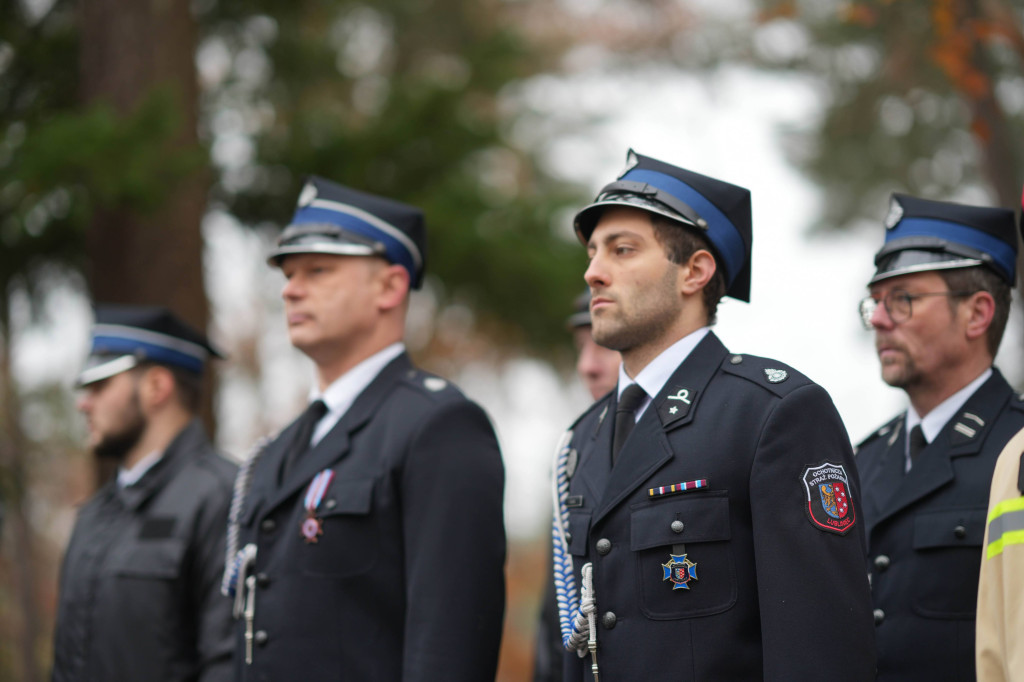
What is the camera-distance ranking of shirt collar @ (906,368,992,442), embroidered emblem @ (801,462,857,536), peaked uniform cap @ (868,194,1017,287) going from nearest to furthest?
embroidered emblem @ (801,462,857,536) < shirt collar @ (906,368,992,442) < peaked uniform cap @ (868,194,1017,287)

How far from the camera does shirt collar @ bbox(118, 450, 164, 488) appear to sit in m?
5.04

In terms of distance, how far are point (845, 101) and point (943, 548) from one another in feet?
31.9

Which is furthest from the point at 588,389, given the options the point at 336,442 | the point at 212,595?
the point at 212,595

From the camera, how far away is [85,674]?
4.52m

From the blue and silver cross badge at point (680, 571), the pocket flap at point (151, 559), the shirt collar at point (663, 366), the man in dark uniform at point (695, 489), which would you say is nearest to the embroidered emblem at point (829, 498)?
the man in dark uniform at point (695, 489)

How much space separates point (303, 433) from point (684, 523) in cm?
175

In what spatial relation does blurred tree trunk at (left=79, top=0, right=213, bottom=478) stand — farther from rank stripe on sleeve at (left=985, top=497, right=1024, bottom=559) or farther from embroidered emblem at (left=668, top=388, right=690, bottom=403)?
rank stripe on sleeve at (left=985, top=497, right=1024, bottom=559)

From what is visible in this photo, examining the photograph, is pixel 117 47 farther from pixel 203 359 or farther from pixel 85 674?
pixel 85 674

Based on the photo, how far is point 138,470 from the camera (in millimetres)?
5082

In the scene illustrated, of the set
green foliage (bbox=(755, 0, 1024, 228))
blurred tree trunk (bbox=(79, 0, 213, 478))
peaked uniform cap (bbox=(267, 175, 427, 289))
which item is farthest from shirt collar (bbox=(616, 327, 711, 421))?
green foliage (bbox=(755, 0, 1024, 228))

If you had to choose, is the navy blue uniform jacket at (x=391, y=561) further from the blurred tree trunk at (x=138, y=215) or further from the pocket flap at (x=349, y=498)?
the blurred tree trunk at (x=138, y=215)

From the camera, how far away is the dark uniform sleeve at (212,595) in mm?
4203

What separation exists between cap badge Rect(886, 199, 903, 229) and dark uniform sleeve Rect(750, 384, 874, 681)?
60.2 inches

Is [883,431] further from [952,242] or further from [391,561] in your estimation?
[391,561]
